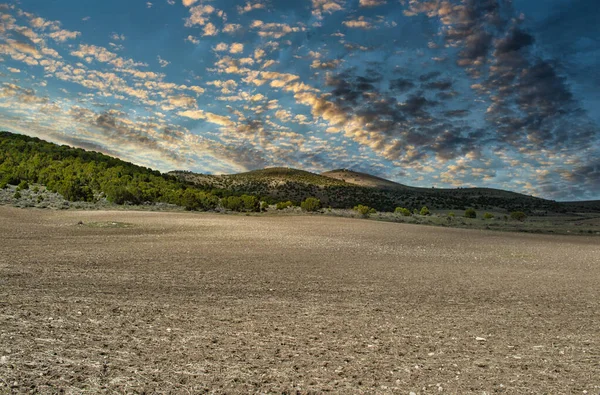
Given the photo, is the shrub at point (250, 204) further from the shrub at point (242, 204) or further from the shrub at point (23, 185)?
the shrub at point (23, 185)

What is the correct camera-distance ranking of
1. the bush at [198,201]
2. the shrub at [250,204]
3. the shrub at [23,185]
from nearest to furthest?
1. the shrub at [23,185]
2. the bush at [198,201]
3. the shrub at [250,204]

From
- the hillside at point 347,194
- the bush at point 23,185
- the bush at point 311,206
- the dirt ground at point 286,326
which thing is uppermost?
the hillside at point 347,194

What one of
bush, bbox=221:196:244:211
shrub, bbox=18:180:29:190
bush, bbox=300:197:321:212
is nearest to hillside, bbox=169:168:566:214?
bush, bbox=300:197:321:212

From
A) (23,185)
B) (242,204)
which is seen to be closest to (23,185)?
(23,185)

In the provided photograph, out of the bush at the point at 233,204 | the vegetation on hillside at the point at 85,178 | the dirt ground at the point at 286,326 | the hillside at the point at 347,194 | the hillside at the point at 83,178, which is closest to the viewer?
the dirt ground at the point at 286,326

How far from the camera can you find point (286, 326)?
799 cm

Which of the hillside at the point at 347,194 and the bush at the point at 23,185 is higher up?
the hillside at the point at 347,194

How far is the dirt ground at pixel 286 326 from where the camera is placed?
5.46 metres

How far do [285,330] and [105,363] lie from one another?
3.20 m

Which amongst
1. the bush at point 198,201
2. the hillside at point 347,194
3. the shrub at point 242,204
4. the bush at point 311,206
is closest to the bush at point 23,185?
the bush at point 198,201

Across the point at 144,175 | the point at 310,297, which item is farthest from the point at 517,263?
the point at 144,175

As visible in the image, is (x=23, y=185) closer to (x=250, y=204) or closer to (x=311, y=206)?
(x=250, y=204)

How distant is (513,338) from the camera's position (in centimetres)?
777

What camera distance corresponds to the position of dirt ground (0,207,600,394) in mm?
5457
